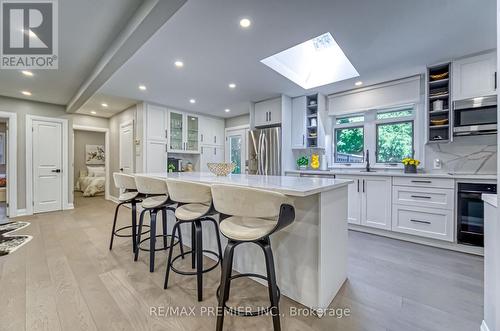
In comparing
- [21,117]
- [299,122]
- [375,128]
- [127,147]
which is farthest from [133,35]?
[21,117]

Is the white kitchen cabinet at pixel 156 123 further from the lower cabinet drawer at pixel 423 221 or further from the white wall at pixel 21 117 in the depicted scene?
the lower cabinet drawer at pixel 423 221

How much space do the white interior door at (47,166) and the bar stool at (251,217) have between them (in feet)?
17.8

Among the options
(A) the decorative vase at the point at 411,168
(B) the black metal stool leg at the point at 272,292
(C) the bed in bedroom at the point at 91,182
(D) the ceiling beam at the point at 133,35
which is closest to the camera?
(B) the black metal stool leg at the point at 272,292

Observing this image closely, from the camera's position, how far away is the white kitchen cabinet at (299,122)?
4.20 m


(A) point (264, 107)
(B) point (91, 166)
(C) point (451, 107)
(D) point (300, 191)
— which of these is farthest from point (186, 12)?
(B) point (91, 166)

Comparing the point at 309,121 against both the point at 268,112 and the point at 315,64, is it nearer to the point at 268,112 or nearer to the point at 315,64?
the point at 268,112

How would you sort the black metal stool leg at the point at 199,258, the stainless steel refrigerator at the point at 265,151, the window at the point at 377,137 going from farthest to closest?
the stainless steel refrigerator at the point at 265,151, the window at the point at 377,137, the black metal stool leg at the point at 199,258

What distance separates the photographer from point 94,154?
7.86 m

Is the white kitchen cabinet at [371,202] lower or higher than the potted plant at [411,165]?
lower

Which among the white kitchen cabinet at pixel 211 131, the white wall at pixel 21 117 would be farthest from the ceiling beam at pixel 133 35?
the white kitchen cabinet at pixel 211 131

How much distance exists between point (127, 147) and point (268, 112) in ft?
11.3

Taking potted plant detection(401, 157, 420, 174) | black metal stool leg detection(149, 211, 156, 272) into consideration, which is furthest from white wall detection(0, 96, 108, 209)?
potted plant detection(401, 157, 420, 174)

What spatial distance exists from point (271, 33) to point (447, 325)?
8.96ft

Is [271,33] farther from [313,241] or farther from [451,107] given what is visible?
[451,107]
